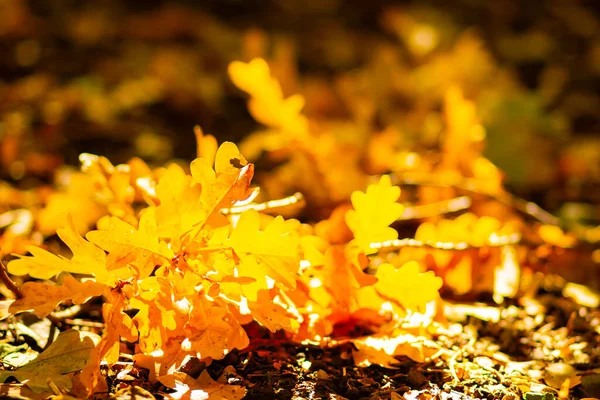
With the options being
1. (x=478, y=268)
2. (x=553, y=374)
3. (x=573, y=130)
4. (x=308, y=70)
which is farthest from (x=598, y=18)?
(x=553, y=374)

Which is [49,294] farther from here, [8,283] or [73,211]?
[73,211]

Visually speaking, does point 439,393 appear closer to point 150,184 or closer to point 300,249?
point 300,249

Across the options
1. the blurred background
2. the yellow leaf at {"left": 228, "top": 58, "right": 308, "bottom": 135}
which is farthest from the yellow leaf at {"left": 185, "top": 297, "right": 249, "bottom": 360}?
the blurred background

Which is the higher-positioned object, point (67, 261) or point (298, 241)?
point (298, 241)

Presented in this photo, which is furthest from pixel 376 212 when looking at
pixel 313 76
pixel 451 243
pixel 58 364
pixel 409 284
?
pixel 313 76

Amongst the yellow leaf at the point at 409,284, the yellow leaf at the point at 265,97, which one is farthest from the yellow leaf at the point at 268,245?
the yellow leaf at the point at 265,97

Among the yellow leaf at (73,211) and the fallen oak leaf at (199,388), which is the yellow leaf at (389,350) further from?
the yellow leaf at (73,211)

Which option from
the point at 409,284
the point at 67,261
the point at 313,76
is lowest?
the point at 67,261
